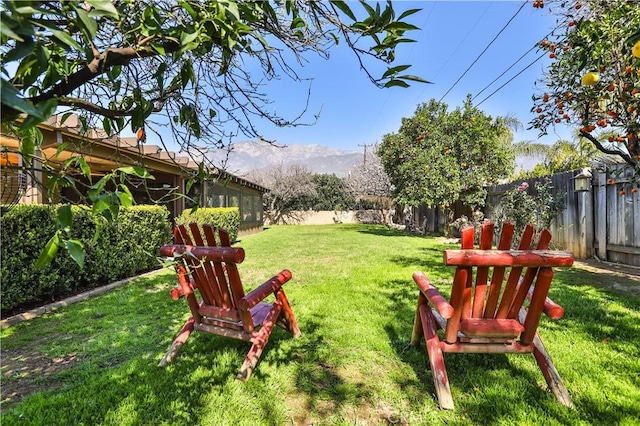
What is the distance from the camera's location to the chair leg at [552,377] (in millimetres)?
1997

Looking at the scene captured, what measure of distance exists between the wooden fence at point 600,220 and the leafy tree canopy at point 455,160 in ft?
8.80

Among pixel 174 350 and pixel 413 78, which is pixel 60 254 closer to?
pixel 174 350

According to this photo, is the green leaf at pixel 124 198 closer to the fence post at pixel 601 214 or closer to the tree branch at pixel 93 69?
the tree branch at pixel 93 69

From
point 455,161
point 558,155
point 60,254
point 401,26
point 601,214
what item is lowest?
point 60,254

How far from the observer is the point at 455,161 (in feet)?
35.2

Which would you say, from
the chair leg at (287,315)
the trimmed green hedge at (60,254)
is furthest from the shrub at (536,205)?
the trimmed green hedge at (60,254)

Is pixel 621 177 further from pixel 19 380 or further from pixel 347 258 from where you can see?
pixel 19 380

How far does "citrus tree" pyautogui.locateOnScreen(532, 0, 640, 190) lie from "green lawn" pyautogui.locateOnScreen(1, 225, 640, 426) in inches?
76.9

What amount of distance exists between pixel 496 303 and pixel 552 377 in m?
0.56

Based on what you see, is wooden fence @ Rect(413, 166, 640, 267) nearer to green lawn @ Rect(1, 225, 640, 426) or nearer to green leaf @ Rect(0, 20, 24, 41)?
green lawn @ Rect(1, 225, 640, 426)

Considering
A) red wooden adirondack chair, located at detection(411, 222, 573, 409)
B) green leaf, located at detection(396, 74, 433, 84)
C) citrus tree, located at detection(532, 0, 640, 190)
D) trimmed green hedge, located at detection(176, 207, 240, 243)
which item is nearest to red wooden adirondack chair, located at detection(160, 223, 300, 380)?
red wooden adirondack chair, located at detection(411, 222, 573, 409)

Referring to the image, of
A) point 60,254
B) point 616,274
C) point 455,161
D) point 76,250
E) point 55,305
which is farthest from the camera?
point 455,161

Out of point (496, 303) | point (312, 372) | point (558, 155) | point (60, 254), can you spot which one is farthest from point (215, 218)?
point (558, 155)

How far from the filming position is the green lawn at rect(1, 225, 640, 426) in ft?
6.41
